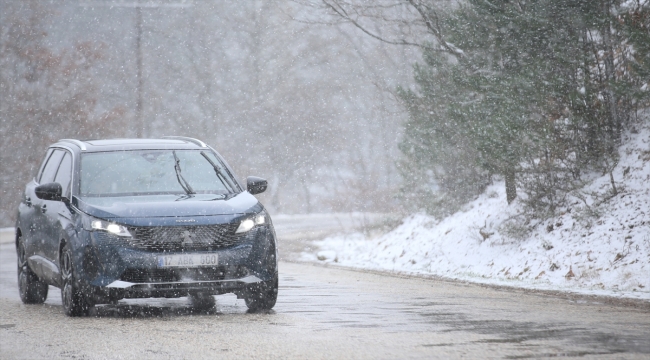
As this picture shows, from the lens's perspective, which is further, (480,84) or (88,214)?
(480,84)

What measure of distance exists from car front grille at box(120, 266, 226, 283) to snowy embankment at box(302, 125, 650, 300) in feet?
15.2

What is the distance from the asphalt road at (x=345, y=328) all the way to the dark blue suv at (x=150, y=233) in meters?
0.34

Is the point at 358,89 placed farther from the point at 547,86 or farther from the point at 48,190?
the point at 48,190

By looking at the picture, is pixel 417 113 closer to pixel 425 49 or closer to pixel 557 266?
pixel 425 49

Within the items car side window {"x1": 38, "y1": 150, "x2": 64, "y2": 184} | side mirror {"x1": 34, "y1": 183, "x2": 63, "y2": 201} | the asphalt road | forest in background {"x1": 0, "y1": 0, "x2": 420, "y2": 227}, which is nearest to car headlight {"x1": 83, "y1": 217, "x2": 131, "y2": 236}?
the asphalt road

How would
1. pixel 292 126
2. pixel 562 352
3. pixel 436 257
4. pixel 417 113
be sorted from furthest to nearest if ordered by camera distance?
1. pixel 292 126
2. pixel 417 113
3. pixel 436 257
4. pixel 562 352

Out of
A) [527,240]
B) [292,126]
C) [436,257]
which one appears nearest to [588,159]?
[527,240]

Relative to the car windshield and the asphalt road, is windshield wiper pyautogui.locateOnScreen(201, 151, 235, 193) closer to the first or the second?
the car windshield

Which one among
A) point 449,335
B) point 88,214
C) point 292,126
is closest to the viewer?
point 449,335

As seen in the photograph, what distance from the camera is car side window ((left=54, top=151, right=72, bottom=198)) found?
1198cm

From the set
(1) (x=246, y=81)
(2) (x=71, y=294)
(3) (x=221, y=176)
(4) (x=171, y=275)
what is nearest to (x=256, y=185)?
(3) (x=221, y=176)

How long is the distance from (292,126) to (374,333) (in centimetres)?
4530

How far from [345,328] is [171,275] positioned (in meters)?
2.11

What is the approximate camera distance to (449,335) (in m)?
8.80
